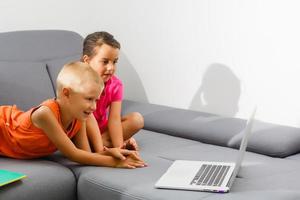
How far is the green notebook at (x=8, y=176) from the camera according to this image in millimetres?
1694

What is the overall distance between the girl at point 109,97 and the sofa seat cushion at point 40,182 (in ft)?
1.23

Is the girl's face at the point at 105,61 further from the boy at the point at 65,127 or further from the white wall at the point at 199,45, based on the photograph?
the white wall at the point at 199,45

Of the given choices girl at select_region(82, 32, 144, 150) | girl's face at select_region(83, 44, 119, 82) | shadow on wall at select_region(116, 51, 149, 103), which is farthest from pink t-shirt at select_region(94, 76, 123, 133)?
shadow on wall at select_region(116, 51, 149, 103)

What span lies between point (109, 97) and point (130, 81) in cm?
94

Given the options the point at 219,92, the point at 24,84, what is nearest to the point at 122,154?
the point at 24,84

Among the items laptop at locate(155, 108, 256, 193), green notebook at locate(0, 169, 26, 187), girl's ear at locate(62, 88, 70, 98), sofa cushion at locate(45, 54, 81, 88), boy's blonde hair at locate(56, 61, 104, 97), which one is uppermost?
boy's blonde hair at locate(56, 61, 104, 97)

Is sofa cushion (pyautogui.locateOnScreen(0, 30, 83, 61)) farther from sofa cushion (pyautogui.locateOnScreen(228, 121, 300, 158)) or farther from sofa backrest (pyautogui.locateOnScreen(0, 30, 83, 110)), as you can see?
sofa cushion (pyautogui.locateOnScreen(228, 121, 300, 158))

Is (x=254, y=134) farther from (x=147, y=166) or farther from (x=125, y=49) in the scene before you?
(x=125, y=49)

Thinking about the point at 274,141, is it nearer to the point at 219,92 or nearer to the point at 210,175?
the point at 210,175

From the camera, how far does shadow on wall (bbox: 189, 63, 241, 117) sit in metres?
2.72

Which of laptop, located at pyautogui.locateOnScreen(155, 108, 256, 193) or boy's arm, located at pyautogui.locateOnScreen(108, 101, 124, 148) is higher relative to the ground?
laptop, located at pyautogui.locateOnScreen(155, 108, 256, 193)

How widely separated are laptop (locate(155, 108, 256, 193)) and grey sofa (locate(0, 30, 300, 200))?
0.03 m

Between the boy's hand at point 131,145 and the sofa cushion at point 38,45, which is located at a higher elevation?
the sofa cushion at point 38,45

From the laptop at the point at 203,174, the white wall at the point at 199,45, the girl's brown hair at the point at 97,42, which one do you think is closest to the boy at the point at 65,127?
the laptop at the point at 203,174
